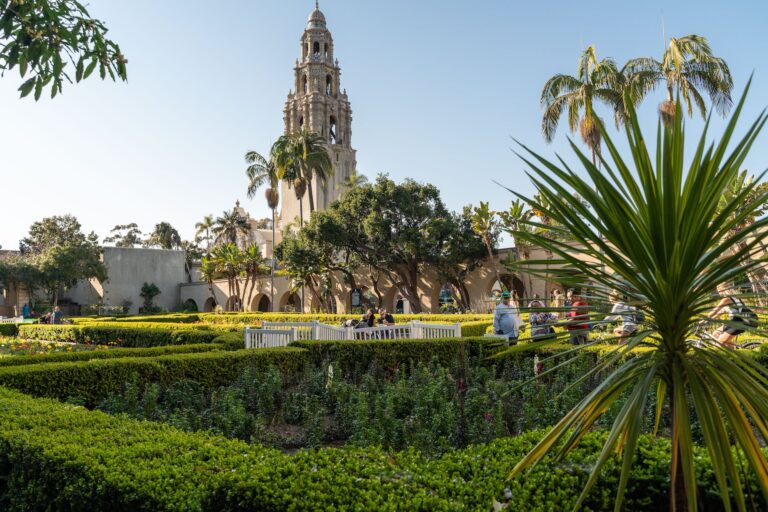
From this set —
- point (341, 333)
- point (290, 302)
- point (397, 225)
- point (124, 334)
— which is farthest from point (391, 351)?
point (290, 302)

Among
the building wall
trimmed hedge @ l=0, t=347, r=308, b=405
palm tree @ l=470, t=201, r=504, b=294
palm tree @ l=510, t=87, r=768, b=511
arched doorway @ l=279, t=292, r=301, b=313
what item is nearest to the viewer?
palm tree @ l=510, t=87, r=768, b=511

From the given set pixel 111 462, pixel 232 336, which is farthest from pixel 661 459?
pixel 232 336

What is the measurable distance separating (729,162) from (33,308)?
175 feet

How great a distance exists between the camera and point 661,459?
3.08 meters

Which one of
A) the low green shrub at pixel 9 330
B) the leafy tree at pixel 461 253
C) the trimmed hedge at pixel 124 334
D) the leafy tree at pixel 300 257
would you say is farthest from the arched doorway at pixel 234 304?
the trimmed hedge at pixel 124 334

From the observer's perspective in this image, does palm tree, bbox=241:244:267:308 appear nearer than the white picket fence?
No

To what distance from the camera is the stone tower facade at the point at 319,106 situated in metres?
61.2

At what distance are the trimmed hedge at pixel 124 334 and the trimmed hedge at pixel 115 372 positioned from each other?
18.6 feet

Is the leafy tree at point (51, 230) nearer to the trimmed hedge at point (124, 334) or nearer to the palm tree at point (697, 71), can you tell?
the trimmed hedge at point (124, 334)

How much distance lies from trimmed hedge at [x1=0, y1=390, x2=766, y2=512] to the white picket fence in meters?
6.88

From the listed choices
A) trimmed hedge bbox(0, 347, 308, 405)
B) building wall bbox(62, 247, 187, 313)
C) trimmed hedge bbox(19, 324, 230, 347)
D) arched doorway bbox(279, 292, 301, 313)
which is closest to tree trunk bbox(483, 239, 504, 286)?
arched doorway bbox(279, 292, 301, 313)

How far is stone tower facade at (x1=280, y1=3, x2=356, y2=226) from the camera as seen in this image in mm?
61219

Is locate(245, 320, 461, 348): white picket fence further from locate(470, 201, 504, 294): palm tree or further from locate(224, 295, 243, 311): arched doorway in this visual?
locate(224, 295, 243, 311): arched doorway

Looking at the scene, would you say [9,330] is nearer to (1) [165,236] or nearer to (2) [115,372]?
(2) [115,372]
